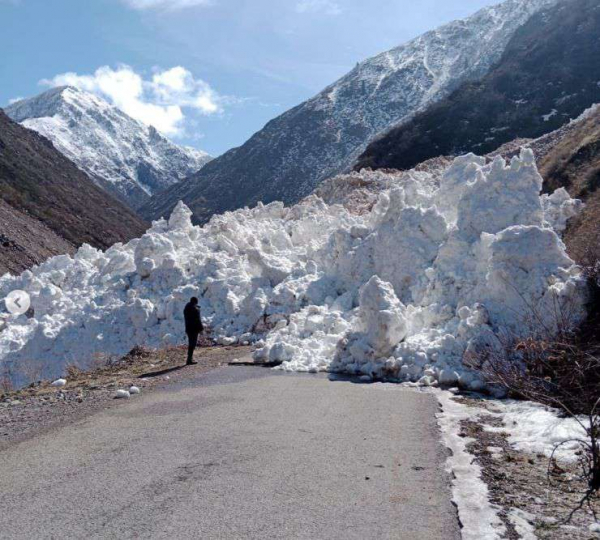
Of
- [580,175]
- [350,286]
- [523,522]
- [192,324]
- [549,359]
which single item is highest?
[580,175]

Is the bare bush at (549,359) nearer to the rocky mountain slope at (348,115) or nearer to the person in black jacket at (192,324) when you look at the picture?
the person in black jacket at (192,324)

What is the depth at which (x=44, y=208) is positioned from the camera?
224 ft

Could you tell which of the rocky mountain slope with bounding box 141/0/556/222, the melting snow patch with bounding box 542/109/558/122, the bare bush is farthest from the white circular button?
the rocky mountain slope with bounding box 141/0/556/222

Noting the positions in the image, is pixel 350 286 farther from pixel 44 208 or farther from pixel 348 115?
pixel 348 115

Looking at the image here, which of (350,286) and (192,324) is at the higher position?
(350,286)

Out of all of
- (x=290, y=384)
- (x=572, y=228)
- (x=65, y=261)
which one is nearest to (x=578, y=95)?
(x=572, y=228)

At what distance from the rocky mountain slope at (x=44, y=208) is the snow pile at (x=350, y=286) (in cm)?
2845

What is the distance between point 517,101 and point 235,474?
6345 cm

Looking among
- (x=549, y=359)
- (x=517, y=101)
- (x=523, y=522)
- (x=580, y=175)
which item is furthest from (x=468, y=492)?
(x=517, y=101)

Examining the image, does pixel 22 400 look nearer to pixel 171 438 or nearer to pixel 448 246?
pixel 171 438

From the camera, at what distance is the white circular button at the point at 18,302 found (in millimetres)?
17328

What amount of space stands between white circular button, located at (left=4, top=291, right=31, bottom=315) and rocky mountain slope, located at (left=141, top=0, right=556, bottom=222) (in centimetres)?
8060

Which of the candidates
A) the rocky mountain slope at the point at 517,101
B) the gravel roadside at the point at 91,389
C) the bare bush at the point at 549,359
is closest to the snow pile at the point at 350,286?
the bare bush at the point at 549,359

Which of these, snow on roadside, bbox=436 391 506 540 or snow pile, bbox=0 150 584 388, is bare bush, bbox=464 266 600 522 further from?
snow on roadside, bbox=436 391 506 540
